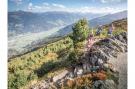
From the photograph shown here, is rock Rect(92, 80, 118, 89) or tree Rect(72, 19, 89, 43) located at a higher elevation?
tree Rect(72, 19, 89, 43)

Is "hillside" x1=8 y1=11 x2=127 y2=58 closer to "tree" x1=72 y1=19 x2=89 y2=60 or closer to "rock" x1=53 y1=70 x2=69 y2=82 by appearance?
"tree" x1=72 y1=19 x2=89 y2=60

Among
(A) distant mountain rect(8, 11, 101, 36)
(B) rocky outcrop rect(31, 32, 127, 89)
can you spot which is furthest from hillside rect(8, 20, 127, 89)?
(A) distant mountain rect(8, 11, 101, 36)

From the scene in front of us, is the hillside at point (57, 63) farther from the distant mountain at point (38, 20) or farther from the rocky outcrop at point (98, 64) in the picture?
the distant mountain at point (38, 20)

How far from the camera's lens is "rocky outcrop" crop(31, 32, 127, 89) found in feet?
9.14

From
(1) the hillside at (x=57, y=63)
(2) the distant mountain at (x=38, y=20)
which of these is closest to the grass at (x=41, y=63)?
(1) the hillside at (x=57, y=63)

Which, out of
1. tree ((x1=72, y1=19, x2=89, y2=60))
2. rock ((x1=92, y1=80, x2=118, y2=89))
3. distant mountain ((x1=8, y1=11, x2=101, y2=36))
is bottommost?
rock ((x1=92, y1=80, x2=118, y2=89))

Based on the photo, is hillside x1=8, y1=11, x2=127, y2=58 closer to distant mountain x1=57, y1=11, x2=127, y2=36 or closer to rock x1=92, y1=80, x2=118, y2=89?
distant mountain x1=57, y1=11, x2=127, y2=36

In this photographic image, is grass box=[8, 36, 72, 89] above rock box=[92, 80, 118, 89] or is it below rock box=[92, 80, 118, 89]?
above

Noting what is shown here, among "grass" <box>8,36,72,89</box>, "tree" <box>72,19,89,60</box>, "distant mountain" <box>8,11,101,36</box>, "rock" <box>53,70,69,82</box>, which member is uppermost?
"distant mountain" <box>8,11,101,36</box>

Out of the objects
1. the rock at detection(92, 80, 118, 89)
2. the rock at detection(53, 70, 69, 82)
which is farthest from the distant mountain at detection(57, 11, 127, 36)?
the rock at detection(92, 80, 118, 89)

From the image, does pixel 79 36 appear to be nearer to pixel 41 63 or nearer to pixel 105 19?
pixel 105 19

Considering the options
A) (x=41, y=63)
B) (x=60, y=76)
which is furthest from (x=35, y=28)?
(x=60, y=76)

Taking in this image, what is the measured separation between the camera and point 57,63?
2.86 m

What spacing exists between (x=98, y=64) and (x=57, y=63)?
340 millimetres
